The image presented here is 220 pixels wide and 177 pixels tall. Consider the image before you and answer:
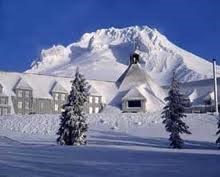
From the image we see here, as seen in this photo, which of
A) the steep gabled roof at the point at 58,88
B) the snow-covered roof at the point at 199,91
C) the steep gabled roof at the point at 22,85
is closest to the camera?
the steep gabled roof at the point at 22,85

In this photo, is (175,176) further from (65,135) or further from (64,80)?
(64,80)

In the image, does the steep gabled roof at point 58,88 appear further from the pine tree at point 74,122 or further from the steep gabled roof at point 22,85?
the pine tree at point 74,122

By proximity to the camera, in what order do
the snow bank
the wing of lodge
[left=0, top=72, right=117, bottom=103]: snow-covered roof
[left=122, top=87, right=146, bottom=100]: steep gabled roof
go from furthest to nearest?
[left=0, top=72, right=117, bottom=103]: snow-covered roof < the wing of lodge < [left=122, top=87, right=146, bottom=100]: steep gabled roof < the snow bank

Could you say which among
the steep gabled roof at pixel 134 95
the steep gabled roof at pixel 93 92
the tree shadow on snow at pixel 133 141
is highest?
the steep gabled roof at pixel 93 92

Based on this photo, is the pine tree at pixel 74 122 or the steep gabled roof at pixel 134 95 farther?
the steep gabled roof at pixel 134 95

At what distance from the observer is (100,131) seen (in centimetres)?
5128

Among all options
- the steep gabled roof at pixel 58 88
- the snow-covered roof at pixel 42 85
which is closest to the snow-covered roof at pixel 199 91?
the snow-covered roof at pixel 42 85

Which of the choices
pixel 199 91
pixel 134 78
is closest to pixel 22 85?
pixel 134 78

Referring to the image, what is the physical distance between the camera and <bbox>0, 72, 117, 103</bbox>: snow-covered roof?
8662 centimetres

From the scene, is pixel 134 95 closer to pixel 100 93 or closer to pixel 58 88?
pixel 100 93

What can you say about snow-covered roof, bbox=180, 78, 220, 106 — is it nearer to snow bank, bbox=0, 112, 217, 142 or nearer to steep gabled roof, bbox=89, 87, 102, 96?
steep gabled roof, bbox=89, 87, 102, 96

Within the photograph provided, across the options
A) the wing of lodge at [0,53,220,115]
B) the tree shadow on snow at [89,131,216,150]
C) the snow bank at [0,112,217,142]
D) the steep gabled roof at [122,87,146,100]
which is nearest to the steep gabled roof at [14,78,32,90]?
the wing of lodge at [0,53,220,115]

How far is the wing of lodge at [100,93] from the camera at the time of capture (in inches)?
3098

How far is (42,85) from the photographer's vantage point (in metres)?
90.1
